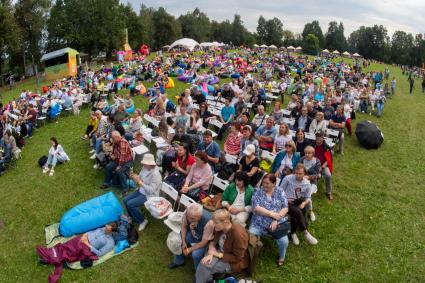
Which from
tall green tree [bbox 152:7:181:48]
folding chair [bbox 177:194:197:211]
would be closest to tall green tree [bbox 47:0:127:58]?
tall green tree [bbox 152:7:181:48]

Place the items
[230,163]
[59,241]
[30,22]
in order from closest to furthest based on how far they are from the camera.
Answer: [59,241] → [230,163] → [30,22]

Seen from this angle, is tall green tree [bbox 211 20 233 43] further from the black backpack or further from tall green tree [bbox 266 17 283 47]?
the black backpack

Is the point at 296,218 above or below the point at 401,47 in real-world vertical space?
below

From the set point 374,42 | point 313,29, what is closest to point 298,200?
point 374,42

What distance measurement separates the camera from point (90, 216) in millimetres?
6691

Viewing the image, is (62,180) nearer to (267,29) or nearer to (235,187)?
(235,187)

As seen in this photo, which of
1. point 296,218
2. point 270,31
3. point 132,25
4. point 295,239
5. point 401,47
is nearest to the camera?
point 296,218

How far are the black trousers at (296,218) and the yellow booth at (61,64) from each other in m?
29.9

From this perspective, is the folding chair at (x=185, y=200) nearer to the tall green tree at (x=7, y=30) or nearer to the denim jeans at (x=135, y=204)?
the denim jeans at (x=135, y=204)

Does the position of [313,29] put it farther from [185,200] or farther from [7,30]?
[185,200]

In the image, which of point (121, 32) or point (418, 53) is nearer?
point (121, 32)

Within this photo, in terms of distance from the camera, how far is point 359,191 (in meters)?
8.14

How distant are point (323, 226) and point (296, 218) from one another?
110cm

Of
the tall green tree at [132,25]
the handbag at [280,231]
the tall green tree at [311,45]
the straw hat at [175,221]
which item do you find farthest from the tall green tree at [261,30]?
the handbag at [280,231]
